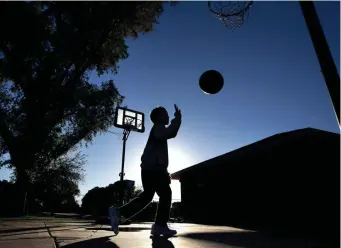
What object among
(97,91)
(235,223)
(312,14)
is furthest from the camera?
(97,91)

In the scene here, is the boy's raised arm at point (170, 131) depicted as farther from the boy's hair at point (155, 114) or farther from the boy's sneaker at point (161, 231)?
the boy's sneaker at point (161, 231)

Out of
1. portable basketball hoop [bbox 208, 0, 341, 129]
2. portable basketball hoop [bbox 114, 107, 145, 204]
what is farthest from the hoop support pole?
portable basketball hoop [bbox 114, 107, 145, 204]

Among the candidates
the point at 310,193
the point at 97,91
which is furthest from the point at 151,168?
the point at 97,91

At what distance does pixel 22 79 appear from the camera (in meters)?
17.1

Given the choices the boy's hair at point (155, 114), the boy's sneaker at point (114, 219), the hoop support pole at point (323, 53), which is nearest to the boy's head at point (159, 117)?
the boy's hair at point (155, 114)

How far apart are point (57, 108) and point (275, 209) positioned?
13.1 meters

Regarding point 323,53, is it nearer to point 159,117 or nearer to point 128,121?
point 159,117

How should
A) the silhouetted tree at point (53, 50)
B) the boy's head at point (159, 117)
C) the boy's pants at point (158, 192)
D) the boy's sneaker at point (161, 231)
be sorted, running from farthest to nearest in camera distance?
the silhouetted tree at point (53, 50) → the boy's head at point (159, 117) → the boy's pants at point (158, 192) → the boy's sneaker at point (161, 231)

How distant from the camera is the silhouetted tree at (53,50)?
15.6m

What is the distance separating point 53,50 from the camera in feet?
55.7

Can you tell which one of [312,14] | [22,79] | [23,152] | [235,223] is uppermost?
[22,79]

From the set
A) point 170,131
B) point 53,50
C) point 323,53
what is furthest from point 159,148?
point 53,50

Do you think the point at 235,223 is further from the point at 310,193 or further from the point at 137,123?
the point at 137,123

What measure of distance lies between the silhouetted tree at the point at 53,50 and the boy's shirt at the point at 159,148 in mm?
13620
